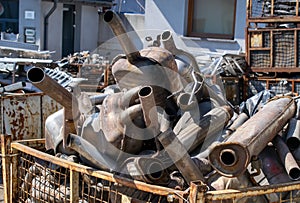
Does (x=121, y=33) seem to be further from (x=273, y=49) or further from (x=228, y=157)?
(x=273, y=49)

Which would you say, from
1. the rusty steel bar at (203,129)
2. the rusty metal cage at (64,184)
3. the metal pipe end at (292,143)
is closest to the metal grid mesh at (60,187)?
the rusty metal cage at (64,184)

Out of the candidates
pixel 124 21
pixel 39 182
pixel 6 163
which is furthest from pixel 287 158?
pixel 124 21

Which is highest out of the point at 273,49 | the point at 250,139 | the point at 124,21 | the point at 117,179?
the point at 124,21

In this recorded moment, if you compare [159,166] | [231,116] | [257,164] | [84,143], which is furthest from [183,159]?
[231,116]

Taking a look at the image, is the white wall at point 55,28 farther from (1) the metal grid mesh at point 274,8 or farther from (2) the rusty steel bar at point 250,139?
(2) the rusty steel bar at point 250,139

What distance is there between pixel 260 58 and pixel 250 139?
20.4 feet

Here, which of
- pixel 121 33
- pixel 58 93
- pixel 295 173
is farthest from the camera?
pixel 295 173

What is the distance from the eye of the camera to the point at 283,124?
3.08 meters

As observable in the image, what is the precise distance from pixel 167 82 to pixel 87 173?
1.03 meters

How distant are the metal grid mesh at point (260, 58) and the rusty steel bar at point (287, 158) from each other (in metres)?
5.51

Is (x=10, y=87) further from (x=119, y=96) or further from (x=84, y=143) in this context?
(x=84, y=143)

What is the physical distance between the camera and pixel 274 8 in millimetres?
8492

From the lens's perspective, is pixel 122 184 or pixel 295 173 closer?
pixel 122 184

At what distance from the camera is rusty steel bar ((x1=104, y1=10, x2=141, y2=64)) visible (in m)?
2.70
